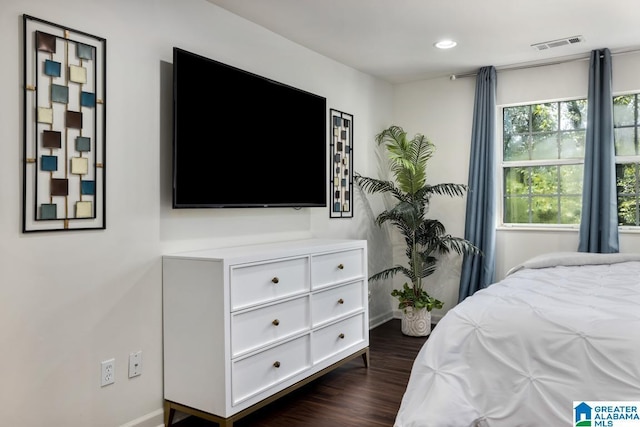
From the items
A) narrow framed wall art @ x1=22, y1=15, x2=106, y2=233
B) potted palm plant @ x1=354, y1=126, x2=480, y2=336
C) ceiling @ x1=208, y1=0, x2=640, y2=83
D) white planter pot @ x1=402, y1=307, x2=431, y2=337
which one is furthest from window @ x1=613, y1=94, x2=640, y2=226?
narrow framed wall art @ x1=22, y1=15, x2=106, y2=233

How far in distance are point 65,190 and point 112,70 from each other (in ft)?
2.08

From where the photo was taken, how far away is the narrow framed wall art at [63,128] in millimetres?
2018

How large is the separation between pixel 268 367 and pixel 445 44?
8.87 ft

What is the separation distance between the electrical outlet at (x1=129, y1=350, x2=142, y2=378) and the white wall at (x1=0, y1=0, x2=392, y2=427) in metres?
0.03

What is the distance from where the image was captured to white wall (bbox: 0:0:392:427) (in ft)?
6.47

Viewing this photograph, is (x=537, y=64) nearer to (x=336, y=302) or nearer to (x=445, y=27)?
(x=445, y=27)

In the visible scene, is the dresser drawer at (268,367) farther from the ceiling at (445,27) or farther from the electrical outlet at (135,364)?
the ceiling at (445,27)

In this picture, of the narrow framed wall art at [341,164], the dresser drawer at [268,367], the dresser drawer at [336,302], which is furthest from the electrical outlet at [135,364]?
the narrow framed wall art at [341,164]

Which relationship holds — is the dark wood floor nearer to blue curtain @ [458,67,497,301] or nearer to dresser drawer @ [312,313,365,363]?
dresser drawer @ [312,313,365,363]

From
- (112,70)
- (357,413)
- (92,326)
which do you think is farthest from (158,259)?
(357,413)

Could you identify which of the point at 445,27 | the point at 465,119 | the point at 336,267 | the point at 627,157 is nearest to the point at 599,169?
the point at 627,157

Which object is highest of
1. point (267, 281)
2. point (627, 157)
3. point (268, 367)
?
point (627, 157)

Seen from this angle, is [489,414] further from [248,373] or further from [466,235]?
[466,235]

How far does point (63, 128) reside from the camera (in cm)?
212
